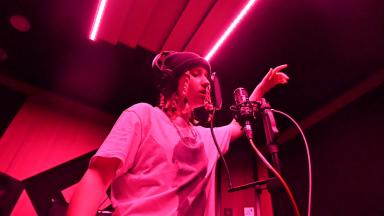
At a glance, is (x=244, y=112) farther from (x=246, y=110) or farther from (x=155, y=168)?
(x=155, y=168)

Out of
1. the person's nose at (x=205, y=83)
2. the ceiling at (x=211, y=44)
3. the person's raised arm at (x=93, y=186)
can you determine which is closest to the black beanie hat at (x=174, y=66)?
the person's nose at (x=205, y=83)

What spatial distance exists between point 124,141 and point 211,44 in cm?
188

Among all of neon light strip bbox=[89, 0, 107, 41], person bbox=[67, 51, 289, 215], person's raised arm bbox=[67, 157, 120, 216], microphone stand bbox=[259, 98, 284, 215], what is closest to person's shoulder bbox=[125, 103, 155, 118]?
person bbox=[67, 51, 289, 215]

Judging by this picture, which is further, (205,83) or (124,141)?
(205,83)

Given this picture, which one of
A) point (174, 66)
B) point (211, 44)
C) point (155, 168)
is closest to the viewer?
point (155, 168)

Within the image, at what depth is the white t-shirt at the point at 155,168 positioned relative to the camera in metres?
0.75

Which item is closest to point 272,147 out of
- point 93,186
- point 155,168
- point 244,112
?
point 244,112

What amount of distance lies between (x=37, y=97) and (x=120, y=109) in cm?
118

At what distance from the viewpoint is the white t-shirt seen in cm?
75

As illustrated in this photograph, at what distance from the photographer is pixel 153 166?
84cm

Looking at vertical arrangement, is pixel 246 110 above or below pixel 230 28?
below

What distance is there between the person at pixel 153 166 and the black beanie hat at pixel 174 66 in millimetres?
133

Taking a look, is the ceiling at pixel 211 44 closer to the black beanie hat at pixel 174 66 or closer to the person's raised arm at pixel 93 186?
the black beanie hat at pixel 174 66

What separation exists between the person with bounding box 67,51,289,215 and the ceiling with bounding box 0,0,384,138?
1.29 meters
